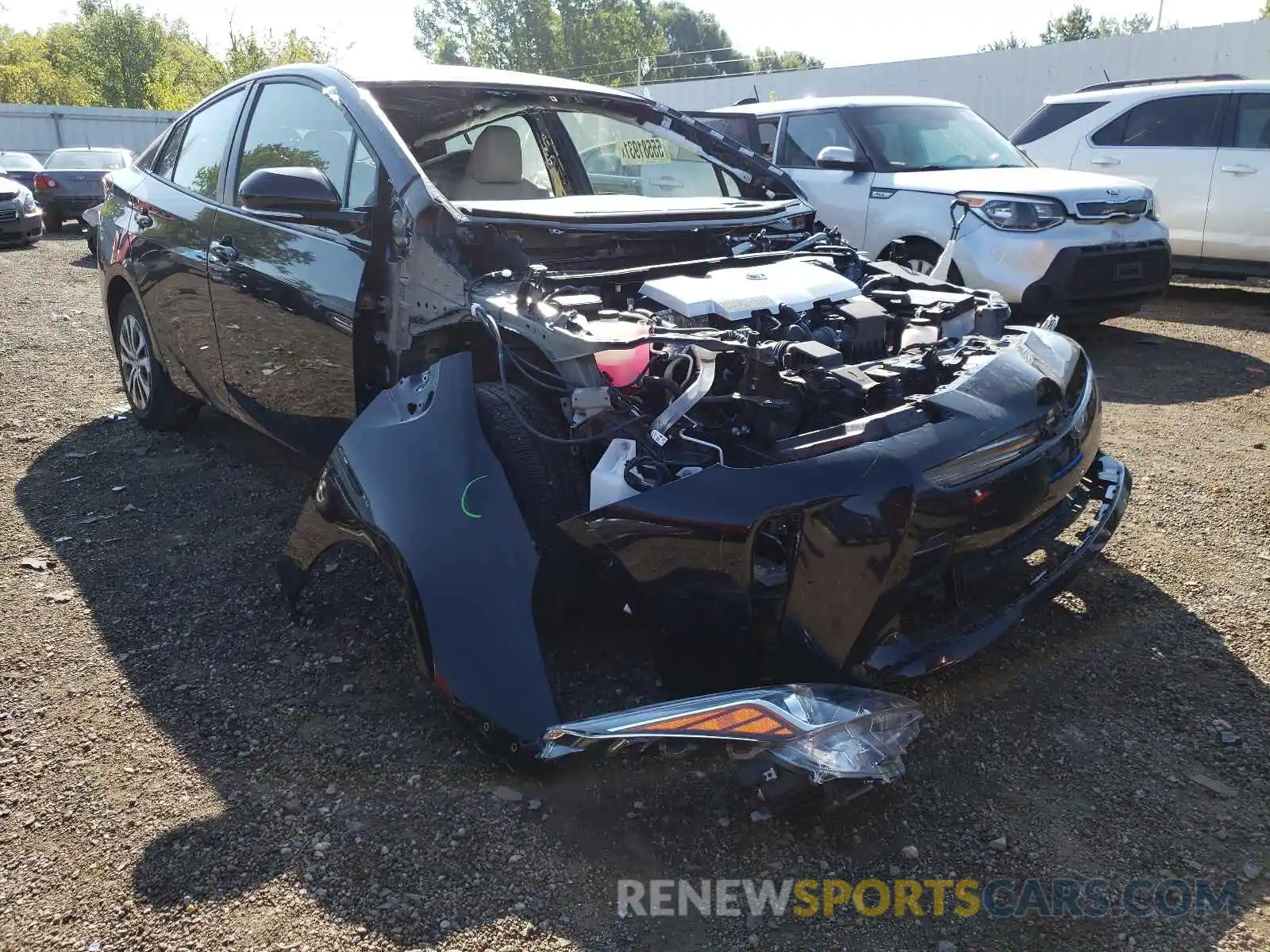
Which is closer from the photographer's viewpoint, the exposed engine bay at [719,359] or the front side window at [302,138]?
the exposed engine bay at [719,359]

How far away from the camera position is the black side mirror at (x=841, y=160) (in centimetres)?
663

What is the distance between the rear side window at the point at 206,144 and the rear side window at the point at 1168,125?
757 centimetres

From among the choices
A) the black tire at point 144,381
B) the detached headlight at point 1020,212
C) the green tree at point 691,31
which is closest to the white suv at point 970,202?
the detached headlight at point 1020,212

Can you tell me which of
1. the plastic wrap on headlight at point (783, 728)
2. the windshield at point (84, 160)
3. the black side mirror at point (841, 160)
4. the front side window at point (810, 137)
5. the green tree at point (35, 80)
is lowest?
the plastic wrap on headlight at point (783, 728)

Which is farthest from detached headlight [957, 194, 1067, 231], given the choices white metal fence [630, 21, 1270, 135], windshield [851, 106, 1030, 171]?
white metal fence [630, 21, 1270, 135]

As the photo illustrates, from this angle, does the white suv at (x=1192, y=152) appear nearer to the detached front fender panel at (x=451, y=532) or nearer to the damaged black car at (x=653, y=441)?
the damaged black car at (x=653, y=441)

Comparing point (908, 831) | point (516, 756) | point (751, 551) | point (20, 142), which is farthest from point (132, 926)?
point (20, 142)

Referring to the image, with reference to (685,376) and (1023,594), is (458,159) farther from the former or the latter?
(1023,594)

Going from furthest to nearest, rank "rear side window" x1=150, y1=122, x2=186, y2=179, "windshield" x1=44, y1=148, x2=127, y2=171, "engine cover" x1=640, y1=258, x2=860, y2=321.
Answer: "windshield" x1=44, y1=148, x2=127, y2=171
"rear side window" x1=150, y1=122, x2=186, y2=179
"engine cover" x1=640, y1=258, x2=860, y2=321

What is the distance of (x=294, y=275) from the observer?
350 cm

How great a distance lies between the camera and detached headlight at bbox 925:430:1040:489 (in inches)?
88.9

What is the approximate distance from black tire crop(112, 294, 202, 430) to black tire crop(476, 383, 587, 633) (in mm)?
3045

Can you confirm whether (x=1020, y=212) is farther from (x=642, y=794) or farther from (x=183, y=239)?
(x=642, y=794)

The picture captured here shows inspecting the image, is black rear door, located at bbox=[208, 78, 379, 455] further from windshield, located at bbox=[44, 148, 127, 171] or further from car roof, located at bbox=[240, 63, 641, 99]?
windshield, located at bbox=[44, 148, 127, 171]
